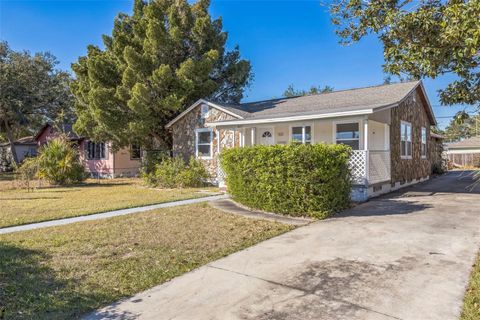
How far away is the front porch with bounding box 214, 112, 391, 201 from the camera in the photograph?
1119 centimetres

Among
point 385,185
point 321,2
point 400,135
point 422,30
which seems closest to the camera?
point 422,30

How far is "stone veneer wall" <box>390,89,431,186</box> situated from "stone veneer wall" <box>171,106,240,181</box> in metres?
7.02

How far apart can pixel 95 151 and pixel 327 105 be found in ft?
59.5

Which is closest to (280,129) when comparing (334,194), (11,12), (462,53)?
(334,194)

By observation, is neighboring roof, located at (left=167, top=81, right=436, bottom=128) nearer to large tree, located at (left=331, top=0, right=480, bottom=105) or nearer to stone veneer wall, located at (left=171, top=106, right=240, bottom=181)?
stone veneer wall, located at (left=171, top=106, right=240, bottom=181)

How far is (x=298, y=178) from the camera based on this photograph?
26.5 ft

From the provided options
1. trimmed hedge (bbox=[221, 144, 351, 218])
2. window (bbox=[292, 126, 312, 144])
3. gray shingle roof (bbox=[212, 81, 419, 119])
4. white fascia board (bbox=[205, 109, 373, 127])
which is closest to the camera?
trimmed hedge (bbox=[221, 144, 351, 218])

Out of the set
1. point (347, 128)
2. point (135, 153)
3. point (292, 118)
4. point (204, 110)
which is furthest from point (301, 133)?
point (135, 153)

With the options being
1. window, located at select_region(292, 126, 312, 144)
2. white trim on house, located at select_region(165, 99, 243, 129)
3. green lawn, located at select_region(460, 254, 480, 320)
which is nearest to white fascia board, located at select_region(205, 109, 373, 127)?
white trim on house, located at select_region(165, 99, 243, 129)

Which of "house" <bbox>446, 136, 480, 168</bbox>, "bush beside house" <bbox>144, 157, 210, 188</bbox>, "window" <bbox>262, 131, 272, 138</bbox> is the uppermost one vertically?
"window" <bbox>262, 131, 272, 138</bbox>

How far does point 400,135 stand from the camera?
14.6 metres

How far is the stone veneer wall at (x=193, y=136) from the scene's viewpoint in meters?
16.4

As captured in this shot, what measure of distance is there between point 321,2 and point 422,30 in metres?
2.74

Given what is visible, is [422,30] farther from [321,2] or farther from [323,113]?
[323,113]
